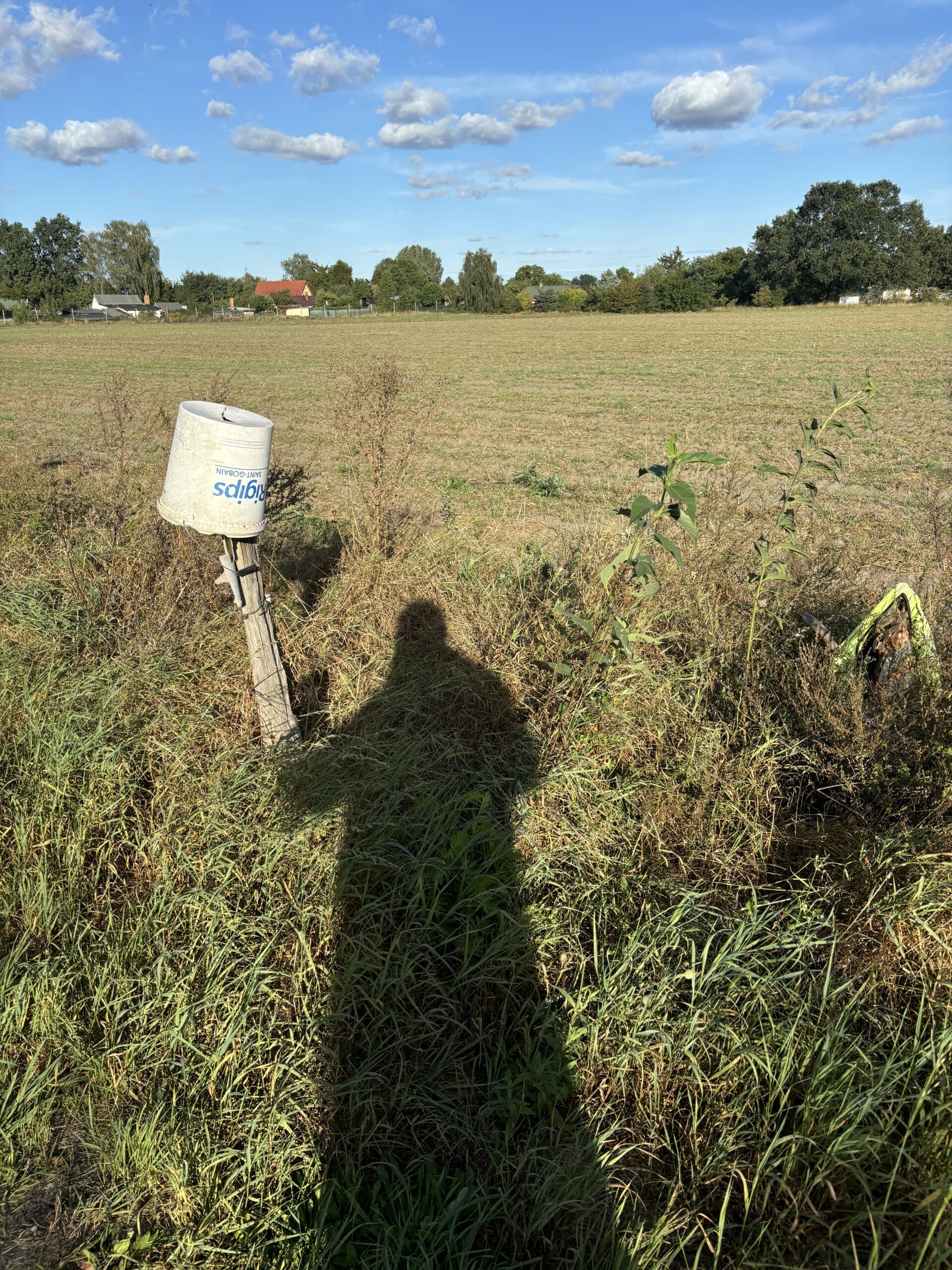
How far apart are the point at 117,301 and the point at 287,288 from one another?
2435cm

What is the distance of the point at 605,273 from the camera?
104562 millimetres

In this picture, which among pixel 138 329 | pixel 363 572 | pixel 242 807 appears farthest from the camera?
pixel 138 329

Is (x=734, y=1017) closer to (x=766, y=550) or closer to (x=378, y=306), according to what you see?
(x=766, y=550)

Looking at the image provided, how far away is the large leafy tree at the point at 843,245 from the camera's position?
239 ft

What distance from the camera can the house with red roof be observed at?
108562 millimetres

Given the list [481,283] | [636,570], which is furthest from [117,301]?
[636,570]

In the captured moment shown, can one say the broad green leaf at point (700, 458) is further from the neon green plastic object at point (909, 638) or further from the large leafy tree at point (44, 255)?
the large leafy tree at point (44, 255)

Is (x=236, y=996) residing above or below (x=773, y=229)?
below

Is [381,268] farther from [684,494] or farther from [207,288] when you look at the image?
[684,494]

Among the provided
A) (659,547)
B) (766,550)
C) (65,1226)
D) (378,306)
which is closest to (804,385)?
(659,547)

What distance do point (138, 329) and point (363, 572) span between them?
67727 millimetres

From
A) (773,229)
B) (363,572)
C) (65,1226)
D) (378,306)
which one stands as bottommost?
(65,1226)

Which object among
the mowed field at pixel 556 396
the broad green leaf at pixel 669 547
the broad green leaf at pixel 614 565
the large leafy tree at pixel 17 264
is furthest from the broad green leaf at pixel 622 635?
the large leafy tree at pixel 17 264

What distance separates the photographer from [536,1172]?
1797mm
